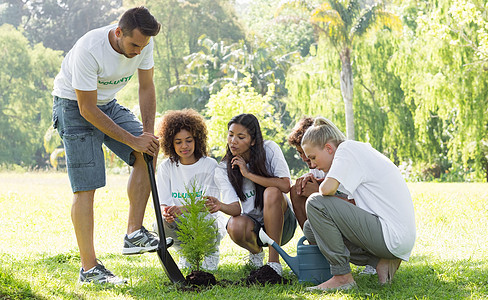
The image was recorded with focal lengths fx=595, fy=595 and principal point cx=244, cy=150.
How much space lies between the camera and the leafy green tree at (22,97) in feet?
114

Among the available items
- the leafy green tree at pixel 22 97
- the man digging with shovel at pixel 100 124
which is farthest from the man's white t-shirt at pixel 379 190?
the leafy green tree at pixel 22 97

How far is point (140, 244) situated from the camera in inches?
153

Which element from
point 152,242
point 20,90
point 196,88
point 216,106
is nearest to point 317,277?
point 152,242

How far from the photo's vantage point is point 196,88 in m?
33.6

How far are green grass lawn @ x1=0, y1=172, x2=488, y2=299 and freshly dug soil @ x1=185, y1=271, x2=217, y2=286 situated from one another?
8 cm

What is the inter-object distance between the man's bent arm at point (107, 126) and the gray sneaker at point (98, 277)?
83 centimetres

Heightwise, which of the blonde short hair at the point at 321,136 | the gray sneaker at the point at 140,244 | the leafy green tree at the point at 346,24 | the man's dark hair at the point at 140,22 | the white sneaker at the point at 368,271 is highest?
the leafy green tree at the point at 346,24

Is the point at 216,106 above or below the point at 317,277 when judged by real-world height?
above

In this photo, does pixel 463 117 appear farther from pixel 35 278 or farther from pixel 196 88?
pixel 196 88

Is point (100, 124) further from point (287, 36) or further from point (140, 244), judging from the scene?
point (287, 36)

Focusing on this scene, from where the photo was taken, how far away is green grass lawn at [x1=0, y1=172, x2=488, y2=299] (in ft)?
11.5

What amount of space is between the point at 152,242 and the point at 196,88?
30.0m

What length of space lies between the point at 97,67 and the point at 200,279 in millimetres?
1506

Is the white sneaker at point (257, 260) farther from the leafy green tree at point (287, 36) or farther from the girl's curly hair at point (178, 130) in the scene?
the leafy green tree at point (287, 36)
